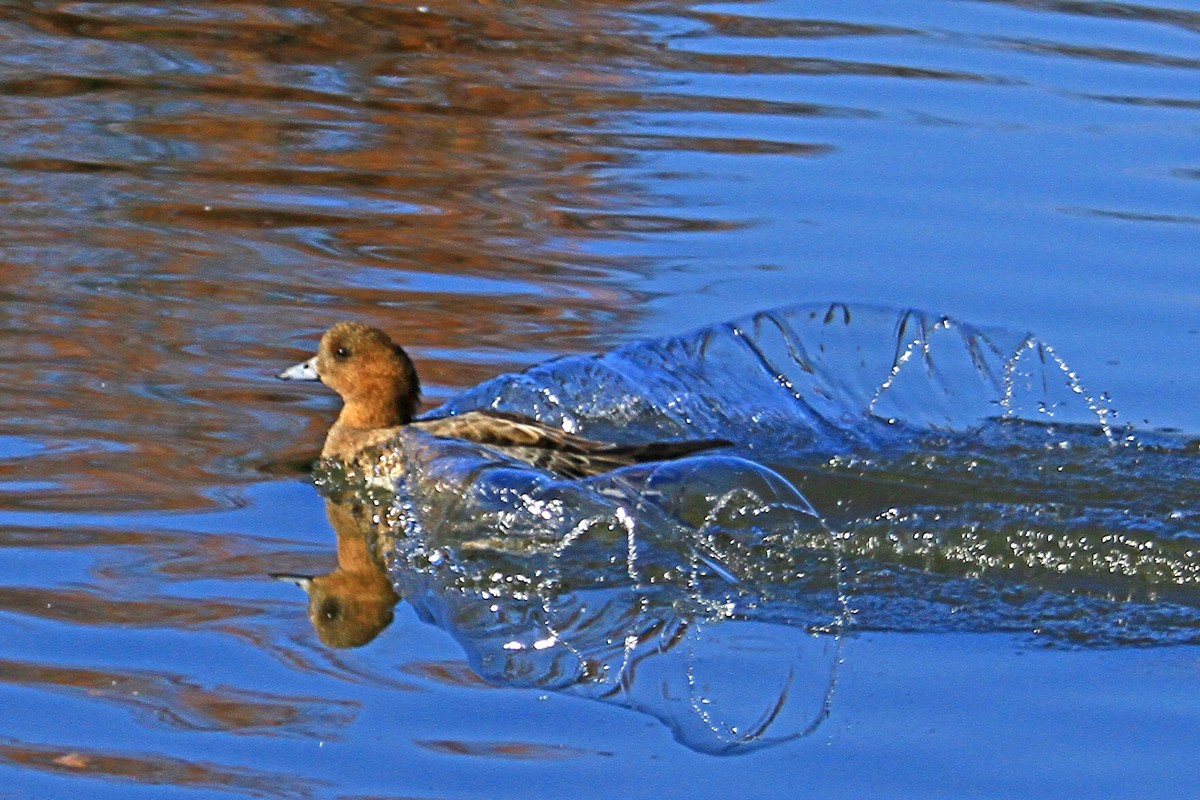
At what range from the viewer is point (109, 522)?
6316mm

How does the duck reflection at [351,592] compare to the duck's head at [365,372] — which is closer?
the duck reflection at [351,592]

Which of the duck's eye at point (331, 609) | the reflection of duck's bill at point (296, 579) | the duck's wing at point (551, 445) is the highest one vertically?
the duck's wing at point (551, 445)

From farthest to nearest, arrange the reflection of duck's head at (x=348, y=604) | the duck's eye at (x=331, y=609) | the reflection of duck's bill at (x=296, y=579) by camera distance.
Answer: the reflection of duck's bill at (x=296, y=579) → the duck's eye at (x=331, y=609) → the reflection of duck's head at (x=348, y=604)

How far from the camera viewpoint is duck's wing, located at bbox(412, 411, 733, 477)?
6.93m

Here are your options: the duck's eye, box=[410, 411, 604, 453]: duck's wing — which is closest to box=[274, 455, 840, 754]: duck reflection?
the duck's eye

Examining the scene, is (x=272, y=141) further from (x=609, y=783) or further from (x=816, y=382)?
(x=609, y=783)

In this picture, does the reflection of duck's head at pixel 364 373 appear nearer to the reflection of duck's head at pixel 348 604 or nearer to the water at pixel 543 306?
the water at pixel 543 306

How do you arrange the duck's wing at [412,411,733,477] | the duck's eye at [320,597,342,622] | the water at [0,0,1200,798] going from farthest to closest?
the duck's wing at [412,411,733,477] → the duck's eye at [320,597,342,622] → the water at [0,0,1200,798]

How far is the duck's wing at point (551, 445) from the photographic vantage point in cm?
693

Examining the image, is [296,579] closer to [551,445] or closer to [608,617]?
[608,617]

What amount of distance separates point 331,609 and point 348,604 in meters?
0.07

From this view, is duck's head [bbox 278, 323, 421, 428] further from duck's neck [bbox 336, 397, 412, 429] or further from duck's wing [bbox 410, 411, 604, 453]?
duck's wing [bbox 410, 411, 604, 453]

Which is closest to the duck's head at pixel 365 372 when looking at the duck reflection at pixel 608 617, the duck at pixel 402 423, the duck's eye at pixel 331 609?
the duck at pixel 402 423

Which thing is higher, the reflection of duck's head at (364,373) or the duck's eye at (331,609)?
the reflection of duck's head at (364,373)
